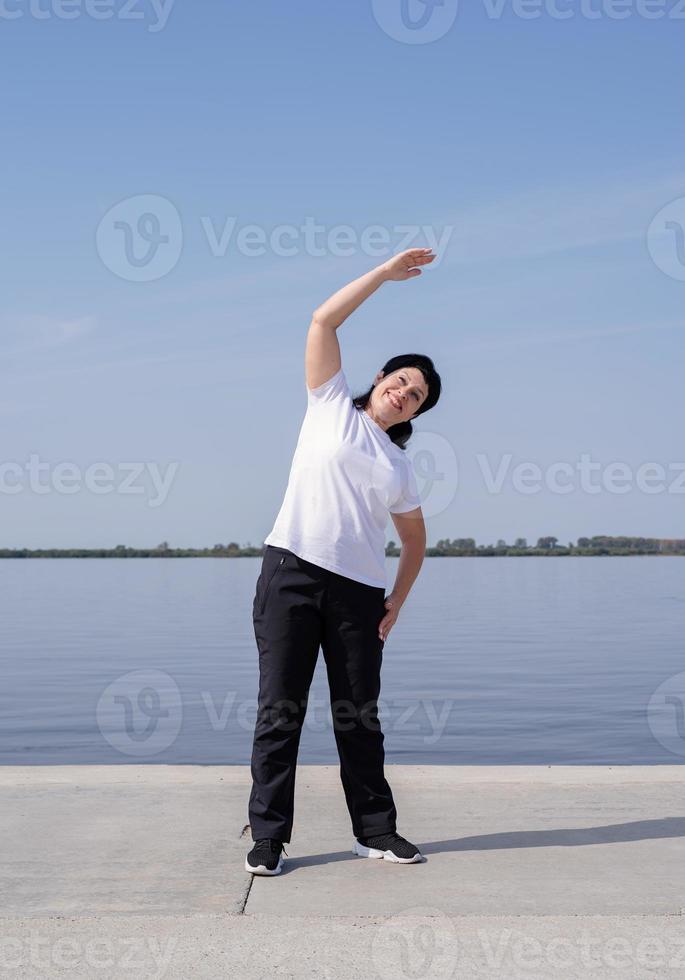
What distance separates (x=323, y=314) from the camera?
3916 millimetres

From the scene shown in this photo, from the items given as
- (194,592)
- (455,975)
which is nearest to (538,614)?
(194,592)

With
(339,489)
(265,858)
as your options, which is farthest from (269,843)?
(339,489)

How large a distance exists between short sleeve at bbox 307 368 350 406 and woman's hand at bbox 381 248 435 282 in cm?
39

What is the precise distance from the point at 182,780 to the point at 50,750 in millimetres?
6123

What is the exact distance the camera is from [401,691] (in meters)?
14.7

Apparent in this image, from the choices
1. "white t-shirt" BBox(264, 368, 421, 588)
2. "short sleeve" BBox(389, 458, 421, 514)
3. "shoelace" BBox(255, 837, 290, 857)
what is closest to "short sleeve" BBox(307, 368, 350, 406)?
"white t-shirt" BBox(264, 368, 421, 588)

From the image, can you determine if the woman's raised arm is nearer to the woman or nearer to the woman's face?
the woman

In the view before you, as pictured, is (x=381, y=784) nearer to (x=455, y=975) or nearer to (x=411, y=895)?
(x=411, y=895)

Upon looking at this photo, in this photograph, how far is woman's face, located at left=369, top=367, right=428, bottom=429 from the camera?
4098 millimetres

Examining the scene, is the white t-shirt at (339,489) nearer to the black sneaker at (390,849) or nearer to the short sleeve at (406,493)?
the short sleeve at (406,493)

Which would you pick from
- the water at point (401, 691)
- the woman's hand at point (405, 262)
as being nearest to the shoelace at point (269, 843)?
the woman's hand at point (405, 262)

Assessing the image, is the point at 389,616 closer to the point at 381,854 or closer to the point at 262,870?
the point at 381,854

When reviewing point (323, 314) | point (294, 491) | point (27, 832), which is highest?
point (323, 314)

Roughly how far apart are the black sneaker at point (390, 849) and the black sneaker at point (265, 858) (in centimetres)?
32
